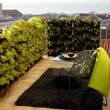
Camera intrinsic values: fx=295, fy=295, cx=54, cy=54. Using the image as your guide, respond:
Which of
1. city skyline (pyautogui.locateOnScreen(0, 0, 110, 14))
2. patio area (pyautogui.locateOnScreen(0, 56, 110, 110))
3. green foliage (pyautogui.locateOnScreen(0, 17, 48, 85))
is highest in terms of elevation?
city skyline (pyautogui.locateOnScreen(0, 0, 110, 14))

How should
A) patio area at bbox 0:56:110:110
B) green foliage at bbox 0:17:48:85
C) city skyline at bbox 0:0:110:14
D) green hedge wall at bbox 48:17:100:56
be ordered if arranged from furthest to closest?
city skyline at bbox 0:0:110:14, green hedge wall at bbox 48:17:100:56, green foliage at bbox 0:17:48:85, patio area at bbox 0:56:110:110

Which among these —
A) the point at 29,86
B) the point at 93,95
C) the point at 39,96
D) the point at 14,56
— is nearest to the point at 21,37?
the point at 14,56

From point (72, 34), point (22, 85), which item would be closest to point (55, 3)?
point (72, 34)

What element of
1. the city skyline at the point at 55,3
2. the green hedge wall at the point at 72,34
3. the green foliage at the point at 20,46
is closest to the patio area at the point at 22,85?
the green foliage at the point at 20,46

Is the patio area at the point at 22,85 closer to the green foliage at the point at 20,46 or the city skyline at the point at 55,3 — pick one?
the green foliage at the point at 20,46

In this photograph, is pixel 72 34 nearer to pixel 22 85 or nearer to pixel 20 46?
pixel 20 46

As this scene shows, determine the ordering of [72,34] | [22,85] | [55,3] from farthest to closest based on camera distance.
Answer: [55,3]
[72,34]
[22,85]

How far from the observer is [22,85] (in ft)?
18.9

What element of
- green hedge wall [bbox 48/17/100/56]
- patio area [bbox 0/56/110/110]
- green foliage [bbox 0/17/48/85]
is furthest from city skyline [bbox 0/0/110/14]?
patio area [bbox 0/56/110/110]

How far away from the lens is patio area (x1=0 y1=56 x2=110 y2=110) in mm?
4605

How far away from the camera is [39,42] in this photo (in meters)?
7.86

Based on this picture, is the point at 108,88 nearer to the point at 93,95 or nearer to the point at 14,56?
the point at 93,95

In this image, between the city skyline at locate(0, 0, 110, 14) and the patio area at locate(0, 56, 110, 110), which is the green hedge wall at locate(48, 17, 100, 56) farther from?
the city skyline at locate(0, 0, 110, 14)

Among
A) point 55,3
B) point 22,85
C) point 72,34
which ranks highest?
point 55,3
